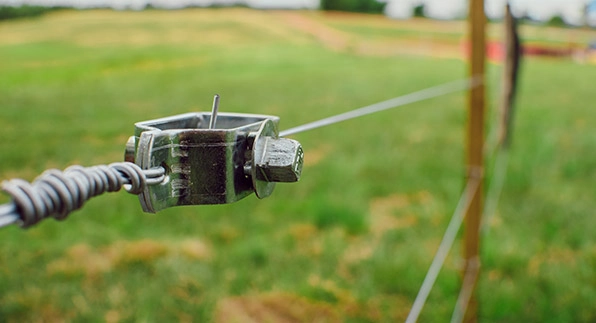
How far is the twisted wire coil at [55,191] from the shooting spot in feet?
1.18

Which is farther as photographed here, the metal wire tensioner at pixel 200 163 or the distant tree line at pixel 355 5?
the distant tree line at pixel 355 5

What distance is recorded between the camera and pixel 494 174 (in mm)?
3680

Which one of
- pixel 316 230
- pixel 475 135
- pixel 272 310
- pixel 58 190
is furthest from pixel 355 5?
pixel 58 190

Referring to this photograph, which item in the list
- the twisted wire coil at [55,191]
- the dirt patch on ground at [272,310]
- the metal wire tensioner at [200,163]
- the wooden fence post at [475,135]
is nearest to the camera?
the twisted wire coil at [55,191]

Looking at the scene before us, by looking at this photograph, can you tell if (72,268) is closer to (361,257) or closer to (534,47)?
(361,257)

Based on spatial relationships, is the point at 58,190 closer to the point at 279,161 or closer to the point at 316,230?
the point at 279,161

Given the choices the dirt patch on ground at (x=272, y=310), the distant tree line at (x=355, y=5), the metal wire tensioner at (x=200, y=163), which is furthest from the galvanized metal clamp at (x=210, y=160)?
the distant tree line at (x=355, y=5)

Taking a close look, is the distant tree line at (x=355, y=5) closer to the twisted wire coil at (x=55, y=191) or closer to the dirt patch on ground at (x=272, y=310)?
the dirt patch on ground at (x=272, y=310)

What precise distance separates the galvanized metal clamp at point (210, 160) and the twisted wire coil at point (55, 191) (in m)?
0.06

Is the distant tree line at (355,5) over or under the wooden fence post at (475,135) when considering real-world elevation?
under

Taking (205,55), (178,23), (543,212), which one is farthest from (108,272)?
(178,23)

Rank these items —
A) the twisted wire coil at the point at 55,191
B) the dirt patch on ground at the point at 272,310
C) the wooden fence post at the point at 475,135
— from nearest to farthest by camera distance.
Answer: the twisted wire coil at the point at 55,191 → the wooden fence post at the point at 475,135 → the dirt patch on ground at the point at 272,310

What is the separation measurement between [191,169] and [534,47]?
79.5ft

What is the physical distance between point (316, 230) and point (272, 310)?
80 centimetres
